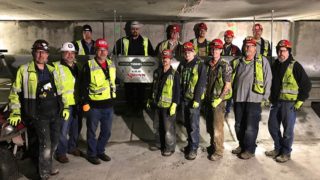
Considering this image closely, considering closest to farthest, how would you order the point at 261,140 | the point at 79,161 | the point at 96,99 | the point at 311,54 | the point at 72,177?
the point at 72,177
the point at 96,99
the point at 79,161
the point at 261,140
the point at 311,54

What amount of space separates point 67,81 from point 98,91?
0.51 metres

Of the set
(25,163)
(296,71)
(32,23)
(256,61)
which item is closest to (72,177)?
(25,163)

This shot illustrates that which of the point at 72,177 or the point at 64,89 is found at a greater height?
the point at 64,89

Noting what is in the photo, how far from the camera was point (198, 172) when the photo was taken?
14.8ft

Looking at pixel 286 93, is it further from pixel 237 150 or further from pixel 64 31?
pixel 64 31

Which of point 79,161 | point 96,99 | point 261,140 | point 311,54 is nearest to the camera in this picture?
point 96,99

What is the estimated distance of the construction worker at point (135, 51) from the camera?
6590mm

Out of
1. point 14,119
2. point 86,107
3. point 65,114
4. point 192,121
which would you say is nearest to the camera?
point 14,119

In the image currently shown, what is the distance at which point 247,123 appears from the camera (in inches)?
193

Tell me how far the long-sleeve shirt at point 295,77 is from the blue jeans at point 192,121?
4.12 feet

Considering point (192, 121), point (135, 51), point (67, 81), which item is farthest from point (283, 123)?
point (67, 81)

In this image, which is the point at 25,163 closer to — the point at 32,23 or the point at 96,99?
the point at 96,99

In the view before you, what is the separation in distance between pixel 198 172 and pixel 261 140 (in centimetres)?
198

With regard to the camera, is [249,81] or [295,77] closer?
[295,77]
